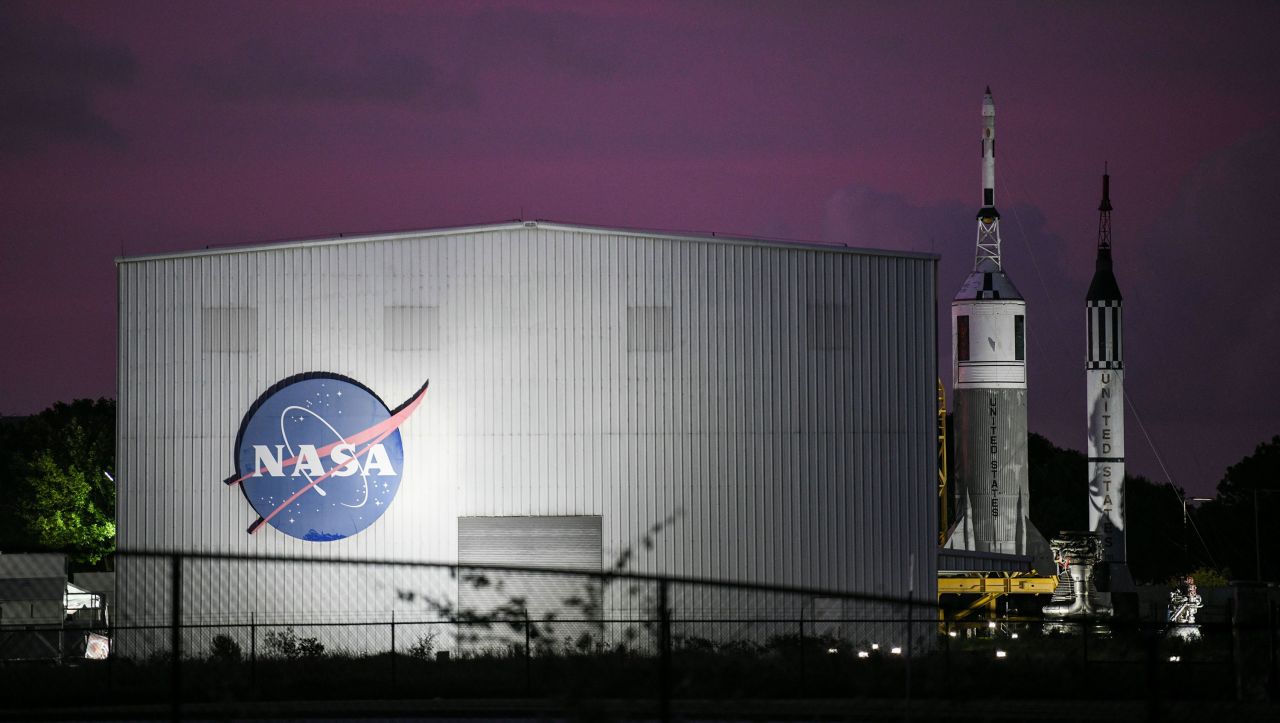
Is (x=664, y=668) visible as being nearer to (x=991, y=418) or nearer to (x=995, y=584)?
(x=995, y=584)

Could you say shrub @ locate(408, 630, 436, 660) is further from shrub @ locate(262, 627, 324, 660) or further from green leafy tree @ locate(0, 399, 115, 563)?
green leafy tree @ locate(0, 399, 115, 563)

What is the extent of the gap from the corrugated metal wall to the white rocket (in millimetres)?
31992

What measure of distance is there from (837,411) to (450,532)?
9677 millimetres

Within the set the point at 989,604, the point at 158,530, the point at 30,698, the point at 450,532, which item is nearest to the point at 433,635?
the point at 450,532

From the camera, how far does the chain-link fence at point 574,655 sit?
23344 millimetres

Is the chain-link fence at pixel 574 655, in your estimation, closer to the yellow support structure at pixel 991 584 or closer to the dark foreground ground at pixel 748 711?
the dark foreground ground at pixel 748 711

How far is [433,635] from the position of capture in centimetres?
3562

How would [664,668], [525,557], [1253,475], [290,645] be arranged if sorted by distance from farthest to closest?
1. [1253,475]
2. [525,557]
3. [290,645]
4. [664,668]

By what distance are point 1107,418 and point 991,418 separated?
36.7ft

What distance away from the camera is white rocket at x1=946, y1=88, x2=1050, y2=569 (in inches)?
2712

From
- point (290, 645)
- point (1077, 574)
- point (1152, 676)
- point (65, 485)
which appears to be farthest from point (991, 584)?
point (65, 485)

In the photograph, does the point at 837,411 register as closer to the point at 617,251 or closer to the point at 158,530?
the point at 617,251

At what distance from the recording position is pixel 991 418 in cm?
6875

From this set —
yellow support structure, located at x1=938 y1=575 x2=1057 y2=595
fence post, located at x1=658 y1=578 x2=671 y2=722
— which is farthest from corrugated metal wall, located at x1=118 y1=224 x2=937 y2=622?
fence post, located at x1=658 y1=578 x2=671 y2=722
